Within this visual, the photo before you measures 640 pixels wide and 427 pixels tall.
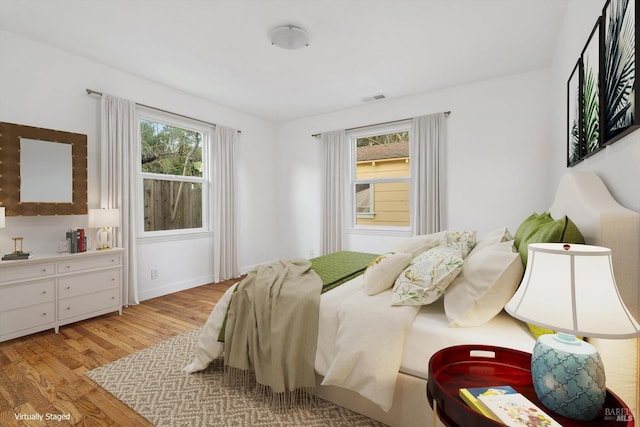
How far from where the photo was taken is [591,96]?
1.76 m

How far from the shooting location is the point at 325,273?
8.04ft

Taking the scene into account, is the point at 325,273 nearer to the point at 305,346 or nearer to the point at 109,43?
the point at 305,346

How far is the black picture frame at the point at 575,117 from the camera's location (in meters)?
2.02

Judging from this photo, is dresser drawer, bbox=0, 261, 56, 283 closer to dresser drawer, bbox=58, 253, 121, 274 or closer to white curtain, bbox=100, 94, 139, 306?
dresser drawer, bbox=58, 253, 121, 274

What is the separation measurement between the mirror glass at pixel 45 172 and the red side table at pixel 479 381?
371cm

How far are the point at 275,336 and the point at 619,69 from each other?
209 cm

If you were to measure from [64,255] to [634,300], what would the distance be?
157 inches

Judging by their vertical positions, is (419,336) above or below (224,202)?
below

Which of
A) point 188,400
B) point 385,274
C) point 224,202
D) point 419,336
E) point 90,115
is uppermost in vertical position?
point 90,115

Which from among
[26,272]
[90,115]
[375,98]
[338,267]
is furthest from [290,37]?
[26,272]

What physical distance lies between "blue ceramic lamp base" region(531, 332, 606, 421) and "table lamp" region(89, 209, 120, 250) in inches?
145

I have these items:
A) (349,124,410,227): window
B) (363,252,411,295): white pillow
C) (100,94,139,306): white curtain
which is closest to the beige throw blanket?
(363,252,411,295): white pillow

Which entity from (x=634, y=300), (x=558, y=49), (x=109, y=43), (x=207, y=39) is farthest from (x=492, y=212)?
(x=109, y=43)

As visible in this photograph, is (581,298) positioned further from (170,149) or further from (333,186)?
(170,149)
